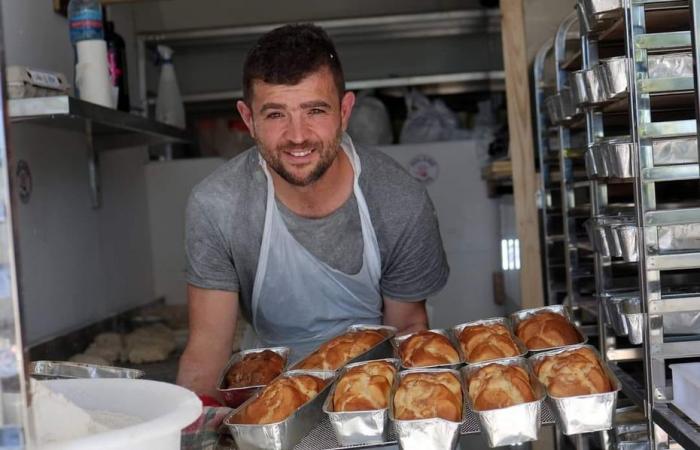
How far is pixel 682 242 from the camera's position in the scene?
1.40 meters

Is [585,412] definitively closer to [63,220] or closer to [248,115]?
[248,115]

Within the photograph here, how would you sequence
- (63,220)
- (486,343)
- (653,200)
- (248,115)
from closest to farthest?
(653,200) → (486,343) → (248,115) → (63,220)

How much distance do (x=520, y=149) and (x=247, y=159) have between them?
97 centimetres

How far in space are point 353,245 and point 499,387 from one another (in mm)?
805

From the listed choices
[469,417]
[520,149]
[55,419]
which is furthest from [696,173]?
[520,149]

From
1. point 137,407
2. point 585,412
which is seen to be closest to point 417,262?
point 585,412

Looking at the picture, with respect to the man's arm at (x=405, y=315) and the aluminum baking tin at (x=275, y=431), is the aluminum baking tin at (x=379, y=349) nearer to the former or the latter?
the aluminum baking tin at (x=275, y=431)

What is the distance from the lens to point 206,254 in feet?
6.47

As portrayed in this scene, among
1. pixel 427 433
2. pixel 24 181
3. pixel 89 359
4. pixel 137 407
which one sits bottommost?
pixel 89 359

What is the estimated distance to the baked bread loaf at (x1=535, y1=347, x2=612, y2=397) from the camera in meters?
1.26

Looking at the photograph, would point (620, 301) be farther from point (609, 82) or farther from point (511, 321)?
point (609, 82)

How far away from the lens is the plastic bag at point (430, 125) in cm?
375

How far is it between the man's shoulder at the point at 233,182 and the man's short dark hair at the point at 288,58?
231mm

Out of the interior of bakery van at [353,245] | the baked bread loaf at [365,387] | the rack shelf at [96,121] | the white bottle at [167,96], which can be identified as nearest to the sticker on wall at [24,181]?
the interior of bakery van at [353,245]
